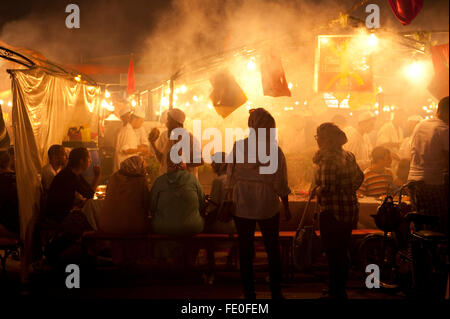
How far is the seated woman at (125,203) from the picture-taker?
4543mm

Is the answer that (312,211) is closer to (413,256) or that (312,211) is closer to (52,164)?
(413,256)

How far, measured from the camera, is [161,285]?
456 cm

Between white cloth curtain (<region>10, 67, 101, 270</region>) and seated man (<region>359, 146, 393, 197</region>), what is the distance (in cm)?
443

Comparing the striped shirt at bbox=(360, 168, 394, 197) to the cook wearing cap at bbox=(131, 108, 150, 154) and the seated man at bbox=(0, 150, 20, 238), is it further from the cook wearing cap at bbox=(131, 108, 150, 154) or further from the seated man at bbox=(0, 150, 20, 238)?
the seated man at bbox=(0, 150, 20, 238)

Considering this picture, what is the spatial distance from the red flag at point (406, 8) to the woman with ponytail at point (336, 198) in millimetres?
2957

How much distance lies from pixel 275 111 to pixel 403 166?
563 centimetres

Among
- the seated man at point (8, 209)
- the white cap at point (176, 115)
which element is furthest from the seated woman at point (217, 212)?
the seated man at point (8, 209)

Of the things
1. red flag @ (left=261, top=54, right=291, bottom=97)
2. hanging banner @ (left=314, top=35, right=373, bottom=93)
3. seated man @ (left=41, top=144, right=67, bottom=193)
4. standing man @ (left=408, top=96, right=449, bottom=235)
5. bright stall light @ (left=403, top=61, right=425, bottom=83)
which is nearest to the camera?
standing man @ (left=408, top=96, right=449, bottom=235)

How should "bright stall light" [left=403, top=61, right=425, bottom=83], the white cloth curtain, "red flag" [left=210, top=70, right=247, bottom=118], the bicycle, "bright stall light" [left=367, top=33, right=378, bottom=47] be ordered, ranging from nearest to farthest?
the bicycle
the white cloth curtain
"bright stall light" [left=367, top=33, right=378, bottom=47]
"red flag" [left=210, top=70, right=247, bottom=118]
"bright stall light" [left=403, top=61, right=425, bottom=83]

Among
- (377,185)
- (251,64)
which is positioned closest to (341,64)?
(377,185)

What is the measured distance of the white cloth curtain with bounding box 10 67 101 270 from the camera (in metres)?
4.47

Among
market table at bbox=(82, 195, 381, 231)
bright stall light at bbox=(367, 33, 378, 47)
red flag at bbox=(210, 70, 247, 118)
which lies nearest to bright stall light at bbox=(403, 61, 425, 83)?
bright stall light at bbox=(367, 33, 378, 47)

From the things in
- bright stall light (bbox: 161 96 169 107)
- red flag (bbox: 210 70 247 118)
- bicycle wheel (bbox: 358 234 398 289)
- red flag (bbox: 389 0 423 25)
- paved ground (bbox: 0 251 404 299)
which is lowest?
paved ground (bbox: 0 251 404 299)
